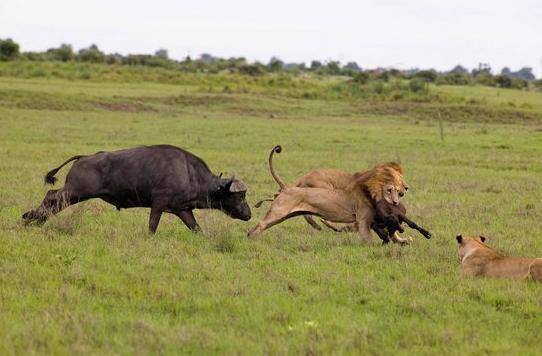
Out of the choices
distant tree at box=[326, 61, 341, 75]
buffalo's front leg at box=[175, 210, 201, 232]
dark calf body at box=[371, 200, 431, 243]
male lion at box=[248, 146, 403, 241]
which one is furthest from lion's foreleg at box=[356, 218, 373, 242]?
distant tree at box=[326, 61, 341, 75]

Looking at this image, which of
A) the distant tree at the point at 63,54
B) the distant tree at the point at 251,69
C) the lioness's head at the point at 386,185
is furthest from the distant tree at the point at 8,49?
the lioness's head at the point at 386,185

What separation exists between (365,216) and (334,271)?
91.0 inches

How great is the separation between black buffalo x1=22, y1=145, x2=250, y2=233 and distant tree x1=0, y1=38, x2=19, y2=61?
175ft

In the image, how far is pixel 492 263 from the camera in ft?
28.6

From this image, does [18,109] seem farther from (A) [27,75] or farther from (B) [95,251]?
(B) [95,251]

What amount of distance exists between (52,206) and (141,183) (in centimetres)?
119

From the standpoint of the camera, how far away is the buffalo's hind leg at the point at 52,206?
10734mm

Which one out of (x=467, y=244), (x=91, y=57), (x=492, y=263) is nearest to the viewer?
(x=492, y=263)

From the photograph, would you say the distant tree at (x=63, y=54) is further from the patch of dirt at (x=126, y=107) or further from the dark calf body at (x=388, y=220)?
the dark calf body at (x=388, y=220)

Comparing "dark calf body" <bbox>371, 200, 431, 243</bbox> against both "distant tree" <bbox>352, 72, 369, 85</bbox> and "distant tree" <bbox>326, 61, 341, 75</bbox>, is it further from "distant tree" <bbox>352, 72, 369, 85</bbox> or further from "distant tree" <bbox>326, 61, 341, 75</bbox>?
"distant tree" <bbox>326, 61, 341, 75</bbox>

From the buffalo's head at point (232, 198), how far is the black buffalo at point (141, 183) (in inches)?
0.8

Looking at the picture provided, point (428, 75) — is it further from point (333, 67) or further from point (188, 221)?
point (188, 221)

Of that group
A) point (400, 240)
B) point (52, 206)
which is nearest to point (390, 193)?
point (400, 240)

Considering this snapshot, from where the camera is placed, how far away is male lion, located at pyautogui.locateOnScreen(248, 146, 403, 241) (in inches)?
434
